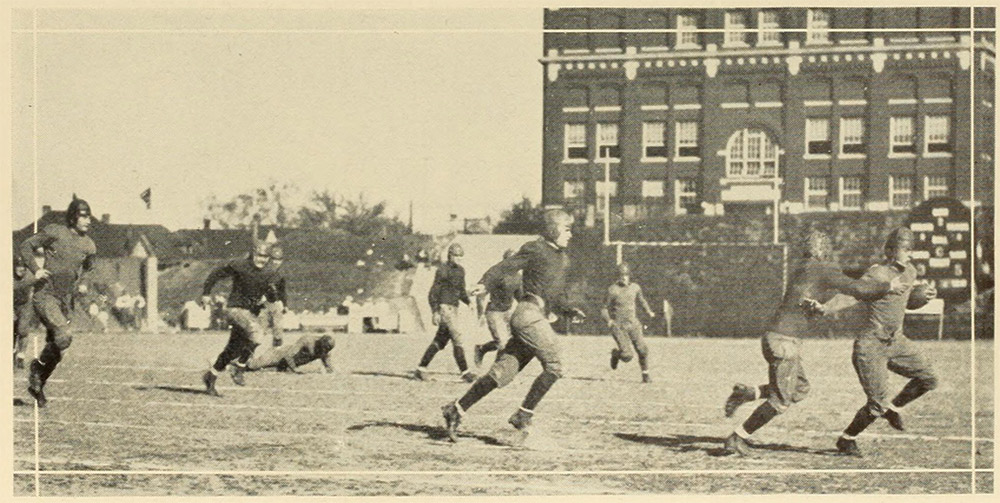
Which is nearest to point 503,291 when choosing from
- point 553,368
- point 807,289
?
point 553,368

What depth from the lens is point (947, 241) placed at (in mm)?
13625

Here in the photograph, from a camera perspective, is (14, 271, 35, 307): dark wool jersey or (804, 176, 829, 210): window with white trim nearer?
(14, 271, 35, 307): dark wool jersey

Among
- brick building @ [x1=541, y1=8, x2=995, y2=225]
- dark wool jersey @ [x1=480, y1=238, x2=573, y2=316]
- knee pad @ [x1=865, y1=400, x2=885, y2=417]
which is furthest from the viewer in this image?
brick building @ [x1=541, y1=8, x2=995, y2=225]

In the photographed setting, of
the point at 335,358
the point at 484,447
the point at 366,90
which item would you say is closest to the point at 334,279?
the point at 335,358

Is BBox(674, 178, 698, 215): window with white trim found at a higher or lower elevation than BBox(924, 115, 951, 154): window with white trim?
lower

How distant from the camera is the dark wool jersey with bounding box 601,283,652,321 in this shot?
15820 mm

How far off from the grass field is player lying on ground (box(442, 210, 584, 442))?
19.6 inches

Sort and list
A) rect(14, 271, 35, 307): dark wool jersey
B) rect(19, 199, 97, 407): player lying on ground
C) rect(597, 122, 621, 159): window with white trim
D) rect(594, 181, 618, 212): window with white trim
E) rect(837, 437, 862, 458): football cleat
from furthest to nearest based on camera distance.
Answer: rect(597, 122, 621, 159): window with white trim → rect(594, 181, 618, 212): window with white trim → rect(14, 271, 35, 307): dark wool jersey → rect(19, 199, 97, 407): player lying on ground → rect(837, 437, 862, 458): football cleat

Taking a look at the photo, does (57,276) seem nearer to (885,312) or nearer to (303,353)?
(303,353)

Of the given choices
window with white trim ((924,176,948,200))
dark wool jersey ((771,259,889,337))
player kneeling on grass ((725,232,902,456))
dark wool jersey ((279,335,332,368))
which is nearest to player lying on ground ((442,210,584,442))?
player kneeling on grass ((725,232,902,456))

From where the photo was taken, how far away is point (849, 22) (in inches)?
568

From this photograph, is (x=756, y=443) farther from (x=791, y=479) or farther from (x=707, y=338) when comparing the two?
(x=707, y=338)

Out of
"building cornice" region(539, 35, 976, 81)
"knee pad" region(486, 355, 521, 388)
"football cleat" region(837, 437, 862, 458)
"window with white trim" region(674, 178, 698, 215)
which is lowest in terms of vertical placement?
"football cleat" region(837, 437, 862, 458)

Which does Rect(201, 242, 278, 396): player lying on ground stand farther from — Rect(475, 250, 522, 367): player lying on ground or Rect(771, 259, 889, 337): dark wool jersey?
Rect(771, 259, 889, 337): dark wool jersey
